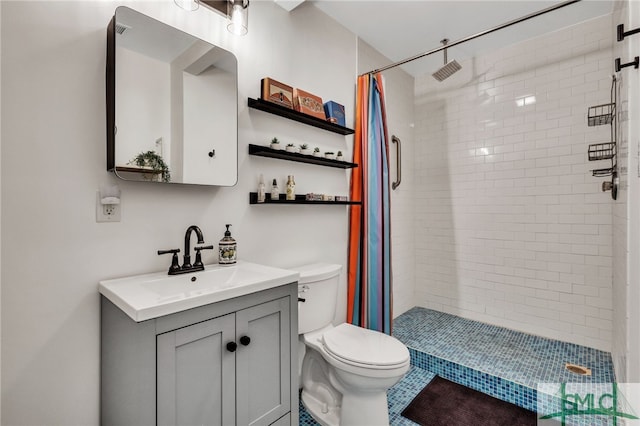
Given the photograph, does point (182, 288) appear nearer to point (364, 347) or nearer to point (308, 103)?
point (364, 347)

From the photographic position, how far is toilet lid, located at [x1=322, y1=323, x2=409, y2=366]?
1480 millimetres

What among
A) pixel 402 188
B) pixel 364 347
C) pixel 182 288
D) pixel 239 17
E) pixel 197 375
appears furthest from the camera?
pixel 402 188

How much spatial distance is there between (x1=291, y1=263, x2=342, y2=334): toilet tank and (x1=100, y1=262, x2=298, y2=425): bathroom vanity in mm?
421

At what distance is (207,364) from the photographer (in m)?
1.03

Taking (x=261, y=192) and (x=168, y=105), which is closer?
(x=168, y=105)

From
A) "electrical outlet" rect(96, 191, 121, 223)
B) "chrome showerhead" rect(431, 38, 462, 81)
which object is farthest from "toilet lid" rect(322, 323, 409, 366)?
"chrome showerhead" rect(431, 38, 462, 81)

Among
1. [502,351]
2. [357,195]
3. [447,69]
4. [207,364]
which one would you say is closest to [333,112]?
[357,195]

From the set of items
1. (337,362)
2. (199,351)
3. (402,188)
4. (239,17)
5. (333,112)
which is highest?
(239,17)

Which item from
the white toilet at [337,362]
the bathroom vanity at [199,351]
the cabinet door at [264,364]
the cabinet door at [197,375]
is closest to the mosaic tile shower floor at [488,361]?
the white toilet at [337,362]

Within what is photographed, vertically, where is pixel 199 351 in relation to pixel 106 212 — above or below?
below

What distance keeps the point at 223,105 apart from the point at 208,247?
738 millimetres

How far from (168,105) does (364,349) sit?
1547 mm

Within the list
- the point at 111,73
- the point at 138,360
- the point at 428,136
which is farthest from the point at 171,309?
the point at 428,136

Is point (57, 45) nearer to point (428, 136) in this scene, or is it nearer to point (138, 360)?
point (138, 360)
